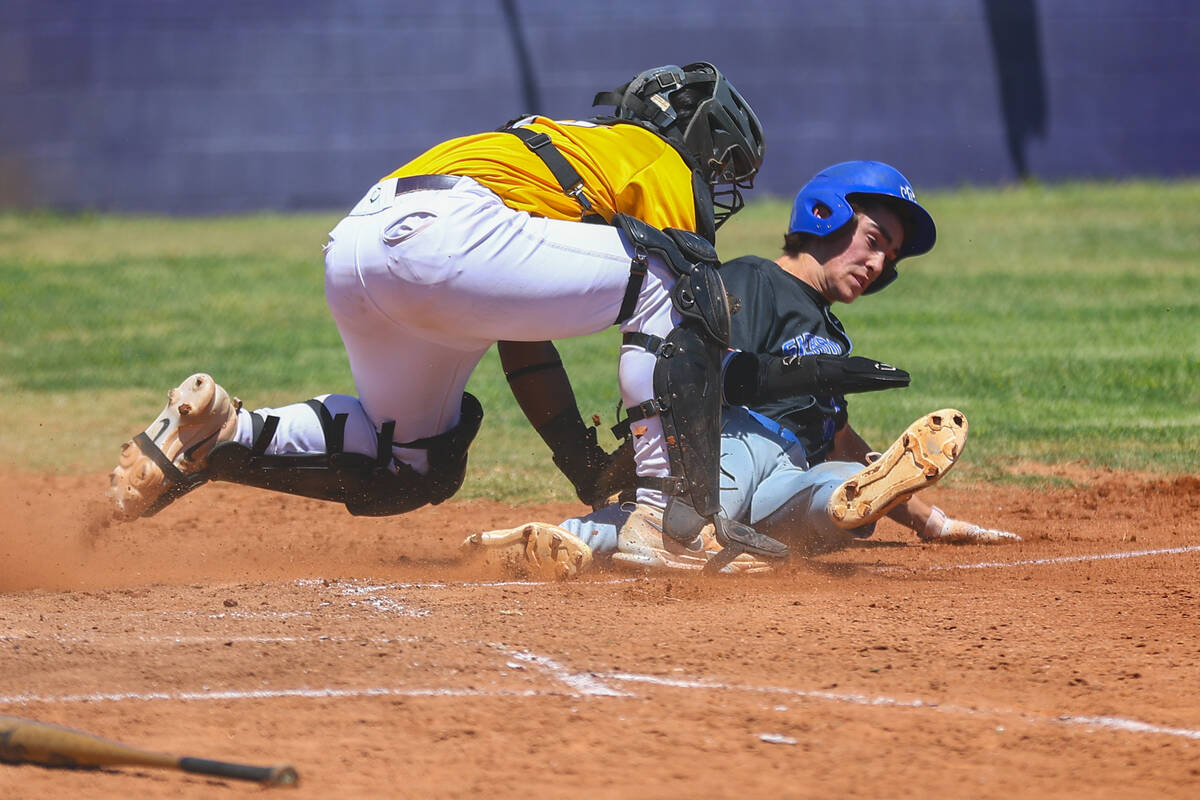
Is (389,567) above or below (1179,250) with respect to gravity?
below

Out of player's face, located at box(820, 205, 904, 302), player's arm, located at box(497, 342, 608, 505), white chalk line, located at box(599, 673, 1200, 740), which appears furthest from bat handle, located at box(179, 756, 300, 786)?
player's face, located at box(820, 205, 904, 302)

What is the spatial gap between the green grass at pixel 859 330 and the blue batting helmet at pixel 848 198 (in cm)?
177

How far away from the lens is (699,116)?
4.83 metres

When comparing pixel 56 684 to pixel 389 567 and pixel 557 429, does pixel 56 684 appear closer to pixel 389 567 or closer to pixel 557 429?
pixel 389 567

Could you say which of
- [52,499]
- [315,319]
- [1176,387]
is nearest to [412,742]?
[52,499]

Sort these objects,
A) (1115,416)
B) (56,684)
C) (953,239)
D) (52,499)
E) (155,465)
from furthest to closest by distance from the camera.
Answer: (953,239)
(1115,416)
(52,499)
(155,465)
(56,684)

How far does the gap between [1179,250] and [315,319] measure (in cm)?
755

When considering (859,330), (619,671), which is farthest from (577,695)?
(859,330)

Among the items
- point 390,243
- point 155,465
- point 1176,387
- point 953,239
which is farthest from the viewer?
point 953,239

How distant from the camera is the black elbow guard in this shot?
4.57 m

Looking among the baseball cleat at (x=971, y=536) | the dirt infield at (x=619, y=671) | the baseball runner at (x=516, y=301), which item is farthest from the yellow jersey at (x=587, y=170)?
the baseball cleat at (x=971, y=536)

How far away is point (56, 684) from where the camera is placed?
135 inches

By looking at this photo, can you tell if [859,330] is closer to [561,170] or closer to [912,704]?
[561,170]

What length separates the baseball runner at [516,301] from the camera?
425 cm
